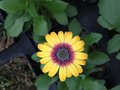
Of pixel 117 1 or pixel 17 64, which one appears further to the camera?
pixel 17 64

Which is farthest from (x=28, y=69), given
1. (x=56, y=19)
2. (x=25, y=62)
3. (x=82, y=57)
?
(x=82, y=57)

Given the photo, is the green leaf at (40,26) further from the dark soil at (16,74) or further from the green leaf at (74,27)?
the dark soil at (16,74)

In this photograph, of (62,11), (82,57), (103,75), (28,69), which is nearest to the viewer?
(82,57)

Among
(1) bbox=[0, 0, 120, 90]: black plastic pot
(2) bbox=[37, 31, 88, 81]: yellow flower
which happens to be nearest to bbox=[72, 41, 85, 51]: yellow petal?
(2) bbox=[37, 31, 88, 81]: yellow flower

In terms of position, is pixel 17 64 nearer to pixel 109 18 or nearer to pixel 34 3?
pixel 34 3

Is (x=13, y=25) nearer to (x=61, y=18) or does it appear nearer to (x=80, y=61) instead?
(x=61, y=18)

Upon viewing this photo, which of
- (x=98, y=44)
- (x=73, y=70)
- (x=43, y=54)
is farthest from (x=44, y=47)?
(x=98, y=44)

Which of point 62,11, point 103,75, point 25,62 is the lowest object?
point 103,75
